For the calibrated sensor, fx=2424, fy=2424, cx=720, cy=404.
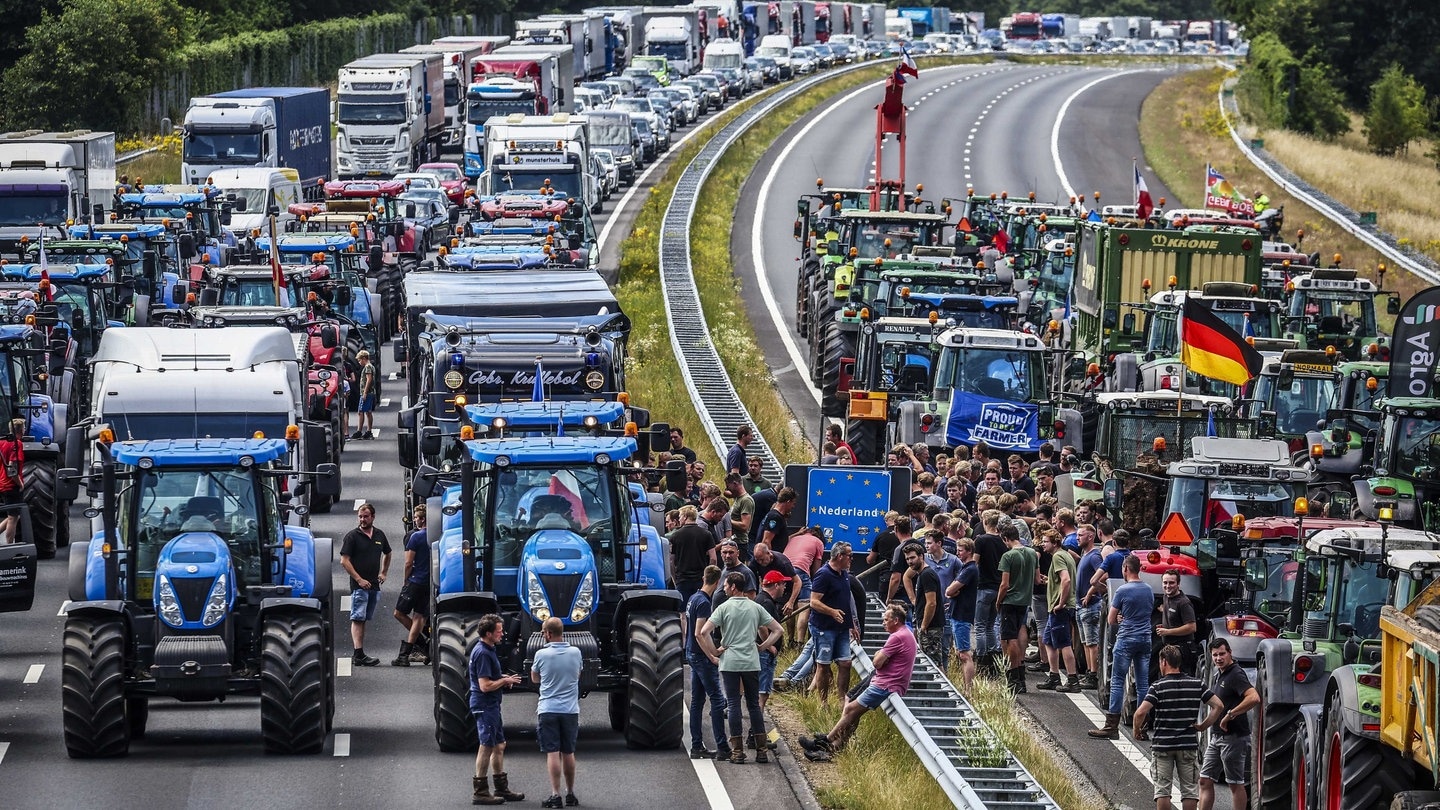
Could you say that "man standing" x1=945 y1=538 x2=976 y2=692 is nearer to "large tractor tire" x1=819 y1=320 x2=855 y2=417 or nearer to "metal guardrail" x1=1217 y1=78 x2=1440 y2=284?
"large tractor tire" x1=819 y1=320 x2=855 y2=417

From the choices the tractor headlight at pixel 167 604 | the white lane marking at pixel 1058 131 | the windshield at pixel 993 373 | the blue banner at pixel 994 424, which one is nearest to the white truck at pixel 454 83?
the white lane marking at pixel 1058 131

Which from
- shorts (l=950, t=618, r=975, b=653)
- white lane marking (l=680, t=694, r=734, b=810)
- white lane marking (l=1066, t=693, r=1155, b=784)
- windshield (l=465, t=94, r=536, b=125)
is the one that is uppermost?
windshield (l=465, t=94, r=536, b=125)

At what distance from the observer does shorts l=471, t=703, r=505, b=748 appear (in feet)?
57.7

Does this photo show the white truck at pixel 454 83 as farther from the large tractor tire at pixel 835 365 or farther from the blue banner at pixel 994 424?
the blue banner at pixel 994 424

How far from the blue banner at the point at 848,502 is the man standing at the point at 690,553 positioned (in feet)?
7.31

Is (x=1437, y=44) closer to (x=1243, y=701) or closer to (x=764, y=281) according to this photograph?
(x=764, y=281)

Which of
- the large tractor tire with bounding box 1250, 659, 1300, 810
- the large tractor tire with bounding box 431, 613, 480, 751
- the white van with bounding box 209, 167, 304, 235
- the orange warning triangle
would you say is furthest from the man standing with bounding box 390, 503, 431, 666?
the white van with bounding box 209, 167, 304, 235

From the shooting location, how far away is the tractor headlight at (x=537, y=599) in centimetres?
1881

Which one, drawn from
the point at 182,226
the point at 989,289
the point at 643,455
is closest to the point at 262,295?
the point at 182,226

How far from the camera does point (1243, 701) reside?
16.7 meters

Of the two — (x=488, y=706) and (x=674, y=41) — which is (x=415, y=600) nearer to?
(x=488, y=706)

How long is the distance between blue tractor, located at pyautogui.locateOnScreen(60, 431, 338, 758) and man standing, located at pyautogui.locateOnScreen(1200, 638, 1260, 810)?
6821mm

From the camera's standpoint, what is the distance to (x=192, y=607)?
18.8 meters

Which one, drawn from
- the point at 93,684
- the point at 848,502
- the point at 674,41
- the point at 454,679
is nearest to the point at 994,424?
the point at 848,502
